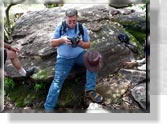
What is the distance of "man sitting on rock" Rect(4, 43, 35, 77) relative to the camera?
383cm

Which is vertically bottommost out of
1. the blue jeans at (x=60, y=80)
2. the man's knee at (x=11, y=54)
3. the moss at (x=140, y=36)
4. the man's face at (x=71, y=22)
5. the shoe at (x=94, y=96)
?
the shoe at (x=94, y=96)

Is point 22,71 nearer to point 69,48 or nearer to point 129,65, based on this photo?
point 69,48

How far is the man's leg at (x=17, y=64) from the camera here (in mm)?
3831

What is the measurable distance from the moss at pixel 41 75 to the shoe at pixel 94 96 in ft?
1.55

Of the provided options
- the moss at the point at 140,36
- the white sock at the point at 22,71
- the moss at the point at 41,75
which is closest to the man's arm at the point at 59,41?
the moss at the point at 41,75

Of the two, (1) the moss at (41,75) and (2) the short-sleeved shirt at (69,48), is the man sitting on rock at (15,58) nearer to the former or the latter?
(1) the moss at (41,75)

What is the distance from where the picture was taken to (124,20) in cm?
388

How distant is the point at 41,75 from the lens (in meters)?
3.84

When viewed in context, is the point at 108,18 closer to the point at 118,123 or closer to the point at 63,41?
the point at 63,41

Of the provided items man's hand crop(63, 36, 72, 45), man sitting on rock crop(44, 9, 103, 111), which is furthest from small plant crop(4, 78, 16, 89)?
man's hand crop(63, 36, 72, 45)

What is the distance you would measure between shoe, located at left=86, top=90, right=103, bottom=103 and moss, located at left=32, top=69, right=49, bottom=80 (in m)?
0.47

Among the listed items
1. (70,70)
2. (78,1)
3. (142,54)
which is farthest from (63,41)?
(142,54)

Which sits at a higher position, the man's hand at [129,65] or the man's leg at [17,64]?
the man's leg at [17,64]

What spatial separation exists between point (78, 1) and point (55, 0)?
0.27m
